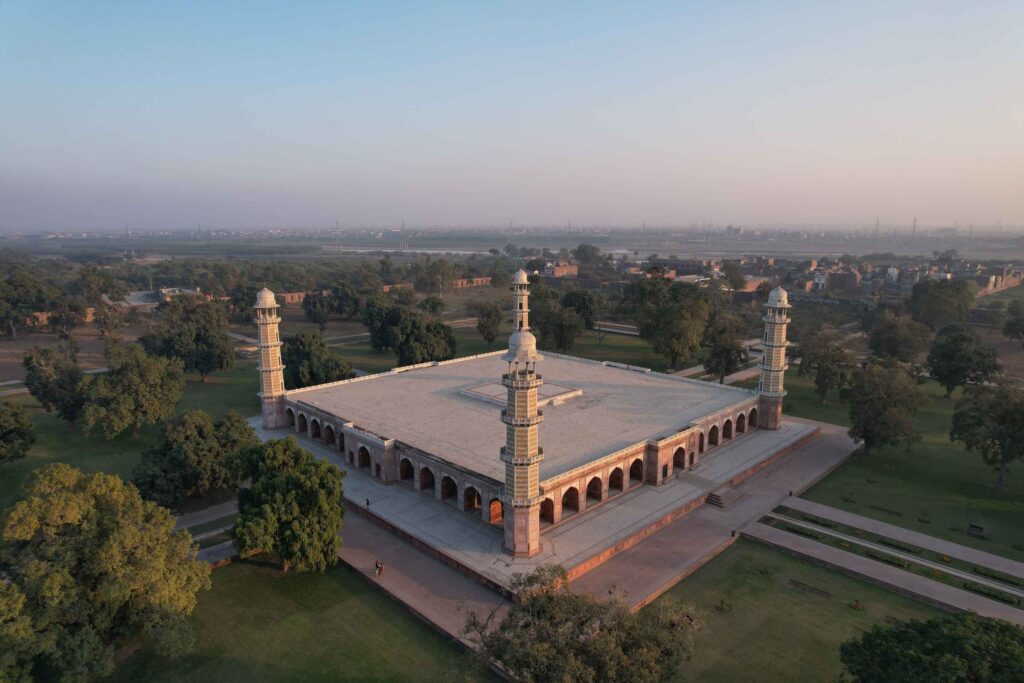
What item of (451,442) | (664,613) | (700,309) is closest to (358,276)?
(700,309)

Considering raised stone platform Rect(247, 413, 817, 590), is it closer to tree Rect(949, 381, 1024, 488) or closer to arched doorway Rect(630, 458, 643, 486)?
arched doorway Rect(630, 458, 643, 486)

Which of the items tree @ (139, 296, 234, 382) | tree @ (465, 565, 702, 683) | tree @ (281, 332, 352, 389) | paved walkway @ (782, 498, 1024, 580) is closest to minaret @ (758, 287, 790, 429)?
paved walkway @ (782, 498, 1024, 580)

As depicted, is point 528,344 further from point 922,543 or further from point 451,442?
point 922,543

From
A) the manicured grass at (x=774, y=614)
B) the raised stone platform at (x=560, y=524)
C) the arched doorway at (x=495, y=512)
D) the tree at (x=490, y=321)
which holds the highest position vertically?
the tree at (x=490, y=321)

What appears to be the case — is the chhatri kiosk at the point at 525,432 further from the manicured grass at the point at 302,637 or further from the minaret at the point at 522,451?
the manicured grass at the point at 302,637

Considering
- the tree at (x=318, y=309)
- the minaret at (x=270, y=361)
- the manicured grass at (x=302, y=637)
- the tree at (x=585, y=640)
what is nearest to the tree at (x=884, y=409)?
the tree at (x=585, y=640)

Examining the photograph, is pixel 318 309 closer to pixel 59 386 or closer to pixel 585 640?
pixel 59 386
